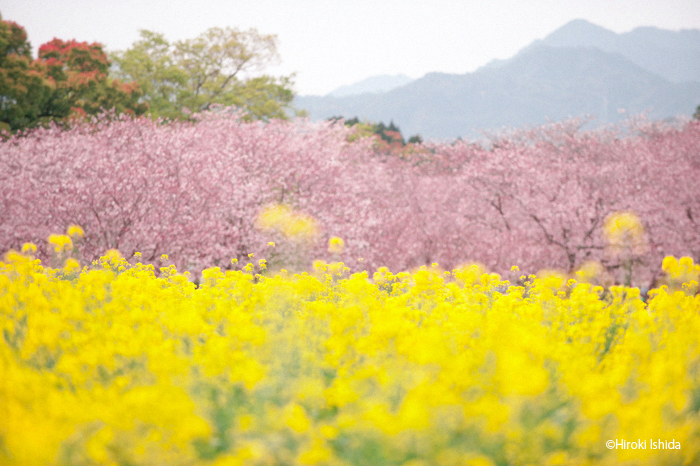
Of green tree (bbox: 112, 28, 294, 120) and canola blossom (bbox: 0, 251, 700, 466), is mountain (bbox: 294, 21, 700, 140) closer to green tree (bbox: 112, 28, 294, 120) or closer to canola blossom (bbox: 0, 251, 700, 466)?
green tree (bbox: 112, 28, 294, 120)

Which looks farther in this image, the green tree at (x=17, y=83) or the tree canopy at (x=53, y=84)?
the tree canopy at (x=53, y=84)

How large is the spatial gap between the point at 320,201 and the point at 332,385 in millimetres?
8934

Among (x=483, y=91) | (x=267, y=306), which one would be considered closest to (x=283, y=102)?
(x=267, y=306)

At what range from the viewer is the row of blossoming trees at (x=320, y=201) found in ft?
31.2

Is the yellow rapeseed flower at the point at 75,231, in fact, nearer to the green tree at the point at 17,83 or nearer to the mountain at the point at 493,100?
the green tree at the point at 17,83

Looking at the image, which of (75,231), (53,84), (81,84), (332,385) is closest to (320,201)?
(75,231)

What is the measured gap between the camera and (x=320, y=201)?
39.1 feet

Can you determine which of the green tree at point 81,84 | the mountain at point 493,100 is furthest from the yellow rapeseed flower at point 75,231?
the mountain at point 493,100

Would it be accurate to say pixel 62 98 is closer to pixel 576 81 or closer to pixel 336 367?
pixel 336 367

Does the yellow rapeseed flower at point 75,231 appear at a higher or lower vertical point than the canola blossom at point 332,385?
higher

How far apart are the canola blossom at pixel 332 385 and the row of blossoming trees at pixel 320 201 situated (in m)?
5.32

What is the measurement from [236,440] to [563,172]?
1476 centimetres

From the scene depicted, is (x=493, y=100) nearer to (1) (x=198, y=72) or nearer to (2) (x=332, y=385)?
(1) (x=198, y=72)

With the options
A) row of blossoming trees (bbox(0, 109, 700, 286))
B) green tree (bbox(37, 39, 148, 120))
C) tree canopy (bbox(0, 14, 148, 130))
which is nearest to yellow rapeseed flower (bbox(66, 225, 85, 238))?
row of blossoming trees (bbox(0, 109, 700, 286))
